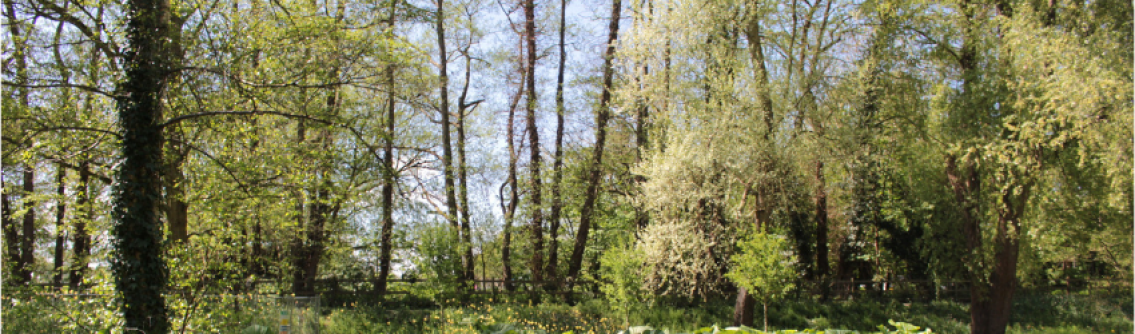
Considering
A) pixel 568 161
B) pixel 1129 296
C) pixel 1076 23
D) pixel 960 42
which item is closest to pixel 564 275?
pixel 568 161

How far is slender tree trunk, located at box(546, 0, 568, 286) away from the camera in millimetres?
17188

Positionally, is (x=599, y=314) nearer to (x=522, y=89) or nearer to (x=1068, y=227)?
(x=522, y=89)

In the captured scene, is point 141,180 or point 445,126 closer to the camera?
point 141,180

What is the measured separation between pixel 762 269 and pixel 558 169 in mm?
7269

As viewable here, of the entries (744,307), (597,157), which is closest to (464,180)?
(597,157)

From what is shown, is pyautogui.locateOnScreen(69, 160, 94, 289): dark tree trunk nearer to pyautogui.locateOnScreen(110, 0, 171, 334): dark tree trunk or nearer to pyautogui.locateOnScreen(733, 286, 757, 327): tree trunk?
pyautogui.locateOnScreen(110, 0, 171, 334): dark tree trunk

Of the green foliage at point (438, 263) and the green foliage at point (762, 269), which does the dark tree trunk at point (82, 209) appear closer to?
the green foliage at point (438, 263)

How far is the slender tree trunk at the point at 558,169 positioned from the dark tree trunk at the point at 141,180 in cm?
1047

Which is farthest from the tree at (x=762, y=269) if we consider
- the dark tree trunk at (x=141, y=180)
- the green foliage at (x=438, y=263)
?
the dark tree trunk at (x=141, y=180)

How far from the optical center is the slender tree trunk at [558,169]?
17188 mm

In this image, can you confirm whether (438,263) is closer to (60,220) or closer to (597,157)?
(597,157)

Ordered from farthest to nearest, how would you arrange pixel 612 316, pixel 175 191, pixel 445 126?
pixel 445 126 → pixel 612 316 → pixel 175 191

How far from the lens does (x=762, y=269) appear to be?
11.4 m

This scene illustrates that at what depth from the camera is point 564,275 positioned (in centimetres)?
1853
